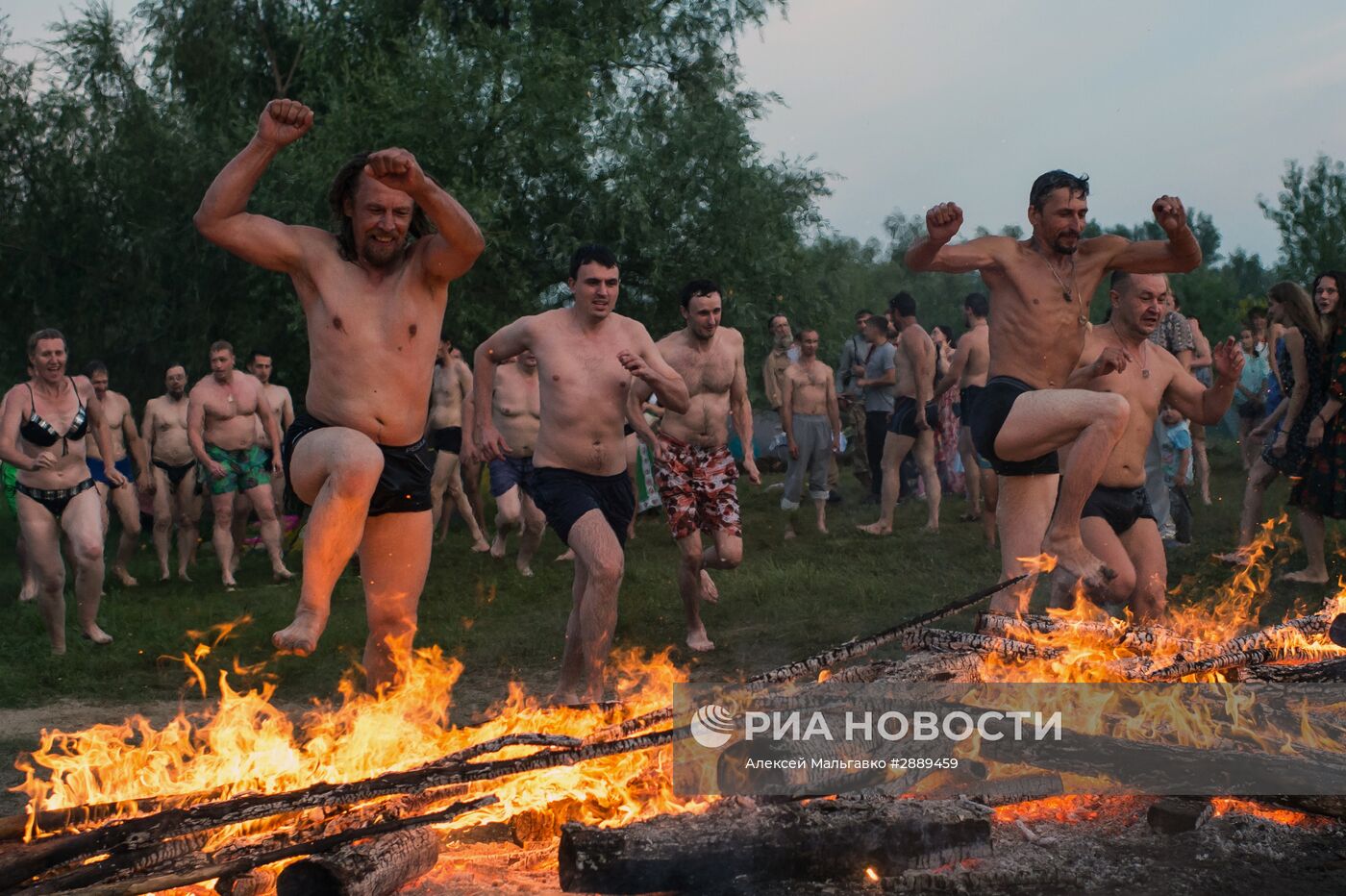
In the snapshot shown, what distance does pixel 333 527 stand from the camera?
4.75 metres

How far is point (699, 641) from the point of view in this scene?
866 cm

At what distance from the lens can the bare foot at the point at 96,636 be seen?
935cm

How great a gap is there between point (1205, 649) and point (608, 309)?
10.8 feet

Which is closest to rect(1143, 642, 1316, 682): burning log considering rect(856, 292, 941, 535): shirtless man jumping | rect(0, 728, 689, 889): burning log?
rect(0, 728, 689, 889): burning log

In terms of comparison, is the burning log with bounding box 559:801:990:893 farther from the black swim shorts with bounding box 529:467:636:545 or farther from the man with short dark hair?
the man with short dark hair

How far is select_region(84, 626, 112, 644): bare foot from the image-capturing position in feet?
30.7

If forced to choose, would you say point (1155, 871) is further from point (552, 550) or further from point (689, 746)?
point (552, 550)

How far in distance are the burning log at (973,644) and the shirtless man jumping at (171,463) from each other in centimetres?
943

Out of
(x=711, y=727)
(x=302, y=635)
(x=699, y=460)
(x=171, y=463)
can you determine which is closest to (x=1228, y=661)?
(x=711, y=727)

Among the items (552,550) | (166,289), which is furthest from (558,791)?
(166,289)

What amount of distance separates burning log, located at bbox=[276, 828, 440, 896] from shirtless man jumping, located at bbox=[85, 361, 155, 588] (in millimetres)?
8365

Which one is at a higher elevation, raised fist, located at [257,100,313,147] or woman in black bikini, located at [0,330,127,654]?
raised fist, located at [257,100,313,147]

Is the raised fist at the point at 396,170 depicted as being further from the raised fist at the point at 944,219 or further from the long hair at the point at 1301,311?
the long hair at the point at 1301,311

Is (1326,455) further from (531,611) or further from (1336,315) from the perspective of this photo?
(531,611)
